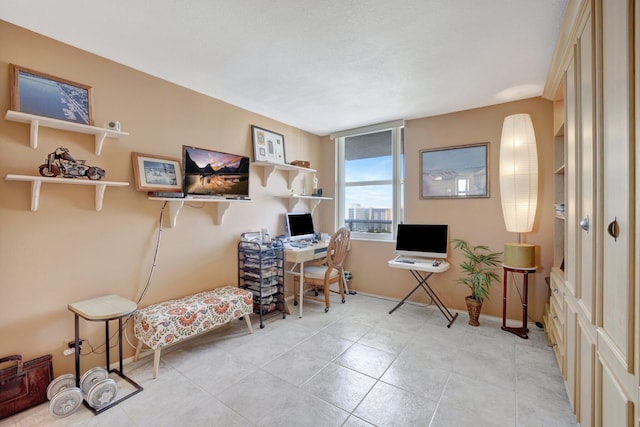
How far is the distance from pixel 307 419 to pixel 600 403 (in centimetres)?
148

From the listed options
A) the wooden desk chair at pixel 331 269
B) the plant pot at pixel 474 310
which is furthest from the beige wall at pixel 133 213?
the wooden desk chair at pixel 331 269

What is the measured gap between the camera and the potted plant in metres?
3.13

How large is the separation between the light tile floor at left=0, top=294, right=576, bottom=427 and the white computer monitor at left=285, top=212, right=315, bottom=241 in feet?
4.21

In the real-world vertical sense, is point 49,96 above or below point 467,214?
above

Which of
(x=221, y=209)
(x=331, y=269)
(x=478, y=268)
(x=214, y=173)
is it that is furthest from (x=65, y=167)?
(x=478, y=268)

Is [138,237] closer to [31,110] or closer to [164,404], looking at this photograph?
[31,110]

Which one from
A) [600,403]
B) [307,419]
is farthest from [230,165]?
[600,403]

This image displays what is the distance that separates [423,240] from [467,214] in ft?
2.01

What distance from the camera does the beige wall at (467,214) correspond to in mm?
3049

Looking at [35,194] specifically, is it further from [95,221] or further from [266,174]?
[266,174]

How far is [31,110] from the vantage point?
1907 mm

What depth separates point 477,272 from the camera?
323 cm

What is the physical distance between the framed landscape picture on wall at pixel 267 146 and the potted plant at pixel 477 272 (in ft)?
8.34

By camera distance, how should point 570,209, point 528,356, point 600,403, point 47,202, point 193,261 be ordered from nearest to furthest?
point 600,403 < point 570,209 < point 47,202 < point 528,356 < point 193,261
